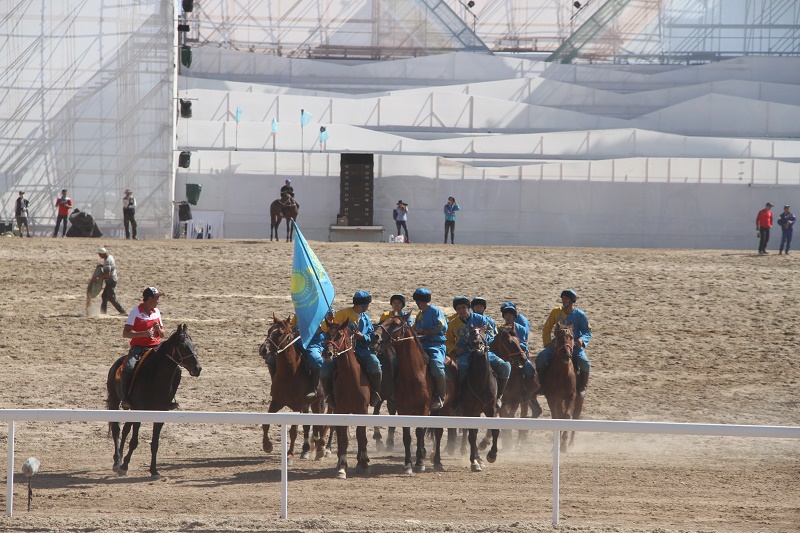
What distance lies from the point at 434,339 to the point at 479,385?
736 millimetres

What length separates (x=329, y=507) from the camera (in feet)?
31.8

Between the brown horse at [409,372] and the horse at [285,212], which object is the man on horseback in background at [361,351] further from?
the horse at [285,212]

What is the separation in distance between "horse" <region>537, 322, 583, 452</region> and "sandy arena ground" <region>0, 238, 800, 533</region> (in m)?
0.50

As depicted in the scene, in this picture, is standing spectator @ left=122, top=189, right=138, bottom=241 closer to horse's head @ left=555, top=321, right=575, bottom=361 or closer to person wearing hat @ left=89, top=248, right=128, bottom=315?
person wearing hat @ left=89, top=248, right=128, bottom=315

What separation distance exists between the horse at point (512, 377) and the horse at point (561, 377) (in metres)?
0.19

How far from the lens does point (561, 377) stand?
14031mm

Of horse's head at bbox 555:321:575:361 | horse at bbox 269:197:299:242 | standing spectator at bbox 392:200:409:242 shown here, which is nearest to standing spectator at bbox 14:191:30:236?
horse at bbox 269:197:299:242

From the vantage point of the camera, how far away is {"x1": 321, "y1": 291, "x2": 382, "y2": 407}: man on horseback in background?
492 inches

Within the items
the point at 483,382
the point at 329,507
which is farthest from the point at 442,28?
the point at 329,507

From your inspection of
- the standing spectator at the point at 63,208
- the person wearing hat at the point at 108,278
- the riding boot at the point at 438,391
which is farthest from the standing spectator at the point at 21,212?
the riding boot at the point at 438,391

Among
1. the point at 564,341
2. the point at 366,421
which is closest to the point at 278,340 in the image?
the point at 564,341

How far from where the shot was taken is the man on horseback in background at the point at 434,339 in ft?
41.2

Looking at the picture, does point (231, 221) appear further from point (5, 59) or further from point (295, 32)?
point (295, 32)

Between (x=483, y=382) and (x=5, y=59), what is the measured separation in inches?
1092
